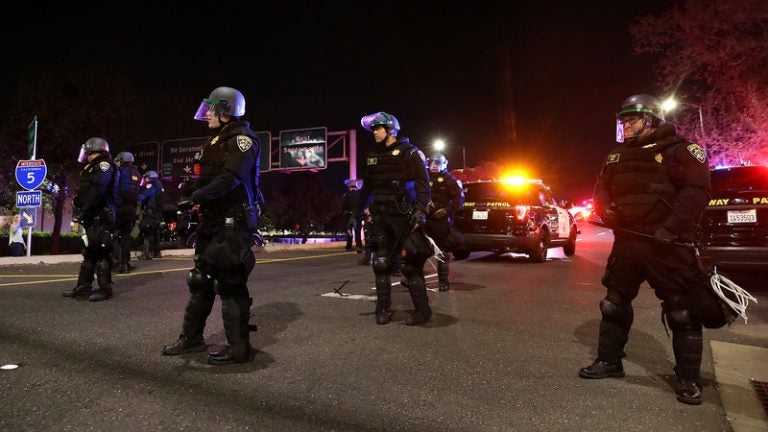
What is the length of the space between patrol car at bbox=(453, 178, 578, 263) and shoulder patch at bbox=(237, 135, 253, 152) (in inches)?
292

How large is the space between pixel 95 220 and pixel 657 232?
598 cm

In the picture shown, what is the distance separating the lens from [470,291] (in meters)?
6.82

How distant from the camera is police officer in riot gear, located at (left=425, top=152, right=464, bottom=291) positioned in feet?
19.7

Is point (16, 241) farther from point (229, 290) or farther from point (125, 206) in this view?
point (229, 290)

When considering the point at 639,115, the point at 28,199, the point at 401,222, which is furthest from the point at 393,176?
the point at 28,199

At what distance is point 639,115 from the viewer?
10.6 ft

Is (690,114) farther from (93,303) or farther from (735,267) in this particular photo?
(93,303)

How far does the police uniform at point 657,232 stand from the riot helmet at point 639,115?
0.08 meters

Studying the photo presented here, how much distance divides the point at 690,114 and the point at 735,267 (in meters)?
16.8

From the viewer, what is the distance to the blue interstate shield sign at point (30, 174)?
11.5 m

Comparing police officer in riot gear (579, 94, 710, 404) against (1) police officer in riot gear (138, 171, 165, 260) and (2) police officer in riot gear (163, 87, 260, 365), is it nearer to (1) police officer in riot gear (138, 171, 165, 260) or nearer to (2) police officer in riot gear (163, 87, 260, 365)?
(2) police officer in riot gear (163, 87, 260, 365)

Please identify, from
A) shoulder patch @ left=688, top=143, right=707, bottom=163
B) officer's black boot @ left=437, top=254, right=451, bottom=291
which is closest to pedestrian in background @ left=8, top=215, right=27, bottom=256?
officer's black boot @ left=437, top=254, right=451, bottom=291

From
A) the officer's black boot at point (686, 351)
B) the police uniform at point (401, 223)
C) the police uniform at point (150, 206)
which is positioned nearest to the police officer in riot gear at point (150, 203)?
the police uniform at point (150, 206)

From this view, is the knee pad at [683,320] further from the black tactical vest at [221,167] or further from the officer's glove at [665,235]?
the black tactical vest at [221,167]
